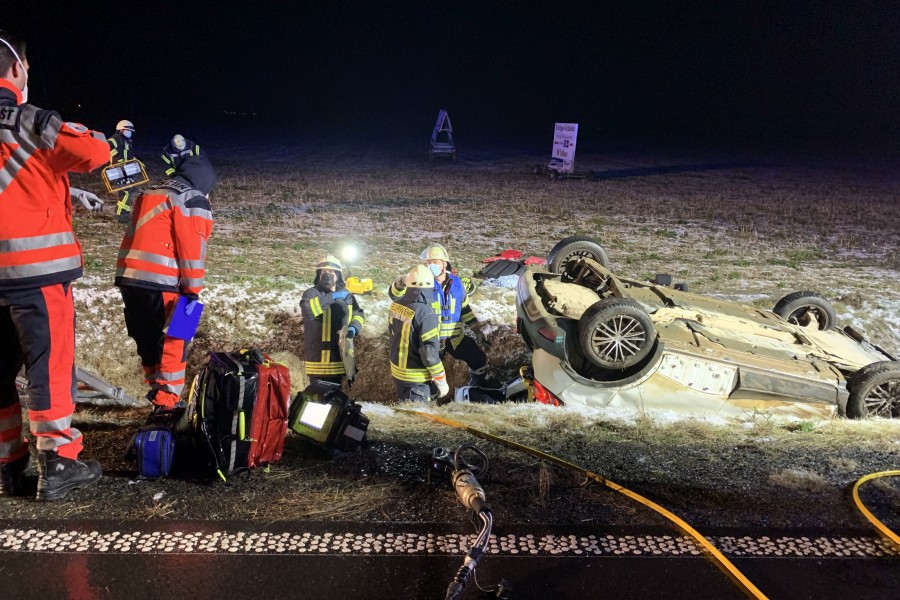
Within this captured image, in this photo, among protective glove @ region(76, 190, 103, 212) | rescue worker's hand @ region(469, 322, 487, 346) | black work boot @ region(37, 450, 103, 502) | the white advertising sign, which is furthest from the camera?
the white advertising sign

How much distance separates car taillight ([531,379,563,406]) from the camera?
511 centimetres

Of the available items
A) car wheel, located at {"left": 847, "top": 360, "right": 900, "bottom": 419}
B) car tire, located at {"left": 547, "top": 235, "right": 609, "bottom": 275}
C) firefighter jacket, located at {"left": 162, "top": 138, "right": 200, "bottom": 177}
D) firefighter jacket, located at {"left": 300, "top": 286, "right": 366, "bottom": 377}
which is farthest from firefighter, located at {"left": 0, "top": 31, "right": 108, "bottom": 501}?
car wheel, located at {"left": 847, "top": 360, "right": 900, "bottom": 419}

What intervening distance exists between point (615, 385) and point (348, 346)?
7.77 feet

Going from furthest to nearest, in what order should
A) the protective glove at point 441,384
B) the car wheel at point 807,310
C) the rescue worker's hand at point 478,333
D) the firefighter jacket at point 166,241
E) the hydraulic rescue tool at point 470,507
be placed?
the rescue worker's hand at point 478,333
the car wheel at point 807,310
the protective glove at point 441,384
the firefighter jacket at point 166,241
the hydraulic rescue tool at point 470,507

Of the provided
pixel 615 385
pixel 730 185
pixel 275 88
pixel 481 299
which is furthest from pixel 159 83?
pixel 615 385

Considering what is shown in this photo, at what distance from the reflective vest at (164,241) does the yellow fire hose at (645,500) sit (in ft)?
6.03

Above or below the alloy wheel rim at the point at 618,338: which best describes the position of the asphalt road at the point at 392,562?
below

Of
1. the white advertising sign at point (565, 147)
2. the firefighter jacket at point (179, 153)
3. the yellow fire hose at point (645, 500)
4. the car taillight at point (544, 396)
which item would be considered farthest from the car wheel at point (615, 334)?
the white advertising sign at point (565, 147)

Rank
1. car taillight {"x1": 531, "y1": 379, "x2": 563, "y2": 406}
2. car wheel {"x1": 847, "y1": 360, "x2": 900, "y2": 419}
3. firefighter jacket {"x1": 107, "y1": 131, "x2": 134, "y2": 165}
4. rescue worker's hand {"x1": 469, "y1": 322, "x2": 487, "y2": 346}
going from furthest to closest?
firefighter jacket {"x1": 107, "y1": 131, "x2": 134, "y2": 165}
rescue worker's hand {"x1": 469, "y1": 322, "x2": 487, "y2": 346}
car taillight {"x1": 531, "y1": 379, "x2": 563, "y2": 406}
car wheel {"x1": 847, "y1": 360, "x2": 900, "y2": 419}

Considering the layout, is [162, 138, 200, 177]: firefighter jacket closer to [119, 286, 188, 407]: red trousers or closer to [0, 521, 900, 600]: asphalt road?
[119, 286, 188, 407]: red trousers

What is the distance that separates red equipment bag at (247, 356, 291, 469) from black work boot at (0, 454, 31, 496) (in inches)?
43.1

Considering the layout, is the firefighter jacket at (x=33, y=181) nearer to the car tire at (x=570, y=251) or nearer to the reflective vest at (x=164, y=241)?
the reflective vest at (x=164, y=241)

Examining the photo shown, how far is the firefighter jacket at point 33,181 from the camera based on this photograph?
9.09ft

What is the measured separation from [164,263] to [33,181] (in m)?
1.14
